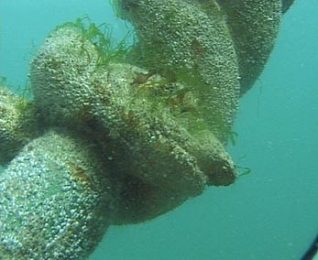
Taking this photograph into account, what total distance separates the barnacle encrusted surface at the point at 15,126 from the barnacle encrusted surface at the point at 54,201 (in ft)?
0.87

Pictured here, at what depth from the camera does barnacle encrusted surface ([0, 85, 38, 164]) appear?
3279mm

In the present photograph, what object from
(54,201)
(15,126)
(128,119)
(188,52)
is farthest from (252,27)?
(54,201)

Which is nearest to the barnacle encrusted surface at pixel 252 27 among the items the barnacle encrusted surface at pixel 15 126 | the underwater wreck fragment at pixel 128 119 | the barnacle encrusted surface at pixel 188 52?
the barnacle encrusted surface at pixel 188 52

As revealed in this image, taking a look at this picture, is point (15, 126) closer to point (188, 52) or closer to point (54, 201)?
point (54, 201)

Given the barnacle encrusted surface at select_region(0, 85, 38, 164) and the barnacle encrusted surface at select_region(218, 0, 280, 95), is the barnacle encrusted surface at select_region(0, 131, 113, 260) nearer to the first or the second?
the barnacle encrusted surface at select_region(0, 85, 38, 164)

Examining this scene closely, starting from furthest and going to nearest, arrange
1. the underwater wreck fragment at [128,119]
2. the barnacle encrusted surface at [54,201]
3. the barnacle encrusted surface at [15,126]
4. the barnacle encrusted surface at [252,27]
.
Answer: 1. the barnacle encrusted surface at [252,27]
2. the barnacle encrusted surface at [15,126]
3. the underwater wreck fragment at [128,119]
4. the barnacle encrusted surface at [54,201]

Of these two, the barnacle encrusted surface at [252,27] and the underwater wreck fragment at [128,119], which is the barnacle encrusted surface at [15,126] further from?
the barnacle encrusted surface at [252,27]

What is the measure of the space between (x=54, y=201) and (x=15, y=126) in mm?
713

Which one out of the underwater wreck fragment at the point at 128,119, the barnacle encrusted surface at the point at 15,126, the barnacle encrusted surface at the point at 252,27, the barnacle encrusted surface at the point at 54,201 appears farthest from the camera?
the barnacle encrusted surface at the point at 252,27

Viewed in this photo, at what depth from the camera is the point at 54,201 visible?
275 cm

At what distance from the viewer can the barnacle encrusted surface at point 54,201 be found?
8.72 feet

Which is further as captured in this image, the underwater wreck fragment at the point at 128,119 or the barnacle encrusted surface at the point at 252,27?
the barnacle encrusted surface at the point at 252,27

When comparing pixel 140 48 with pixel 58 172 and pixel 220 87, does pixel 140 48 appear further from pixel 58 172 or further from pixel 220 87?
pixel 58 172

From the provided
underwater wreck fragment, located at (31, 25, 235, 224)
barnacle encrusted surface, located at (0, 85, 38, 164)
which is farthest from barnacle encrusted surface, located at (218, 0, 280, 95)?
barnacle encrusted surface, located at (0, 85, 38, 164)
